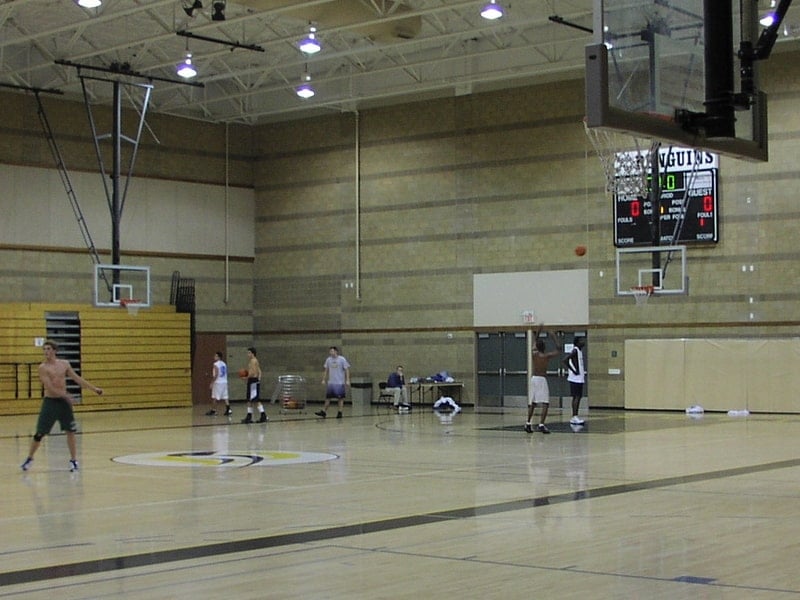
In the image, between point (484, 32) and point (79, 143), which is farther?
point (79, 143)

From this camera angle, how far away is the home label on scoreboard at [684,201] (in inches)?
1224

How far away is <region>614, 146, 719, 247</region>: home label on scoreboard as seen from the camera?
31.1 metres

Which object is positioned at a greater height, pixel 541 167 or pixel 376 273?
pixel 541 167

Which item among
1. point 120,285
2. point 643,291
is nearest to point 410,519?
point 643,291

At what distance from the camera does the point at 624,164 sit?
30.9m

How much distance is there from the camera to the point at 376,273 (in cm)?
3784

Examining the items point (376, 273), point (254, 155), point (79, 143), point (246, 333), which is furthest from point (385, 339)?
point (79, 143)

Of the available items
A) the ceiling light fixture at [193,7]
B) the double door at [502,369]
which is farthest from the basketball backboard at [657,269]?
the ceiling light fixture at [193,7]

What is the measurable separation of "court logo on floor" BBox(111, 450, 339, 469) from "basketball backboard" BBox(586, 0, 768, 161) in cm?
923

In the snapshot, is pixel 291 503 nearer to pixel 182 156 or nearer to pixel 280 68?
pixel 280 68

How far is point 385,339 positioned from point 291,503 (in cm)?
2425

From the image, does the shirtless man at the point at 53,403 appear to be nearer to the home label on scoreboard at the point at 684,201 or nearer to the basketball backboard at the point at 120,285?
the basketball backboard at the point at 120,285

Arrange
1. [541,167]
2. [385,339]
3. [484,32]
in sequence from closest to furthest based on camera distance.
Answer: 1. [484,32]
2. [541,167]
3. [385,339]

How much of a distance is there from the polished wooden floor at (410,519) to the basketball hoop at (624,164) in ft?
28.9
